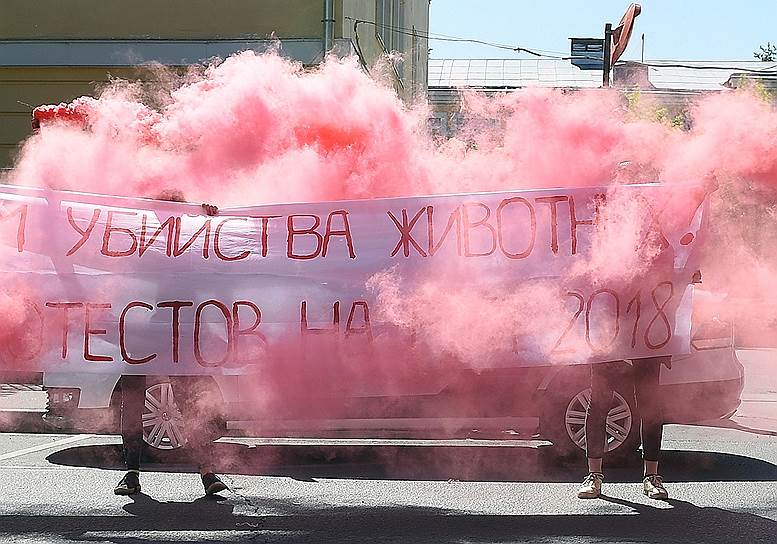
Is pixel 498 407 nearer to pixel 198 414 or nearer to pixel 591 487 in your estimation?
pixel 591 487

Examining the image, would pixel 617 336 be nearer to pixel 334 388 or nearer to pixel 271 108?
→ pixel 334 388

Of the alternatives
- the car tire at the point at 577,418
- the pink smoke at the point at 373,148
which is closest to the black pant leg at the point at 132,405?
the pink smoke at the point at 373,148

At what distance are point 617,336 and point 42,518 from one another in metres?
3.50

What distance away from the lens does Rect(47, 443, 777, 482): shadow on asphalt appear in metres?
8.20

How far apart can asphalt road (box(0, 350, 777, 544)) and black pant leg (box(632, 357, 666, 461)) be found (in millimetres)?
364

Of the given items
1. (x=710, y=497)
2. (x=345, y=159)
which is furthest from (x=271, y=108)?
(x=710, y=497)

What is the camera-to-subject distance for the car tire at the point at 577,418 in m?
8.28

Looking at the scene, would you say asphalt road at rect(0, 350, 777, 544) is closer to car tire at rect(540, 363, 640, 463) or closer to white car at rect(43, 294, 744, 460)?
car tire at rect(540, 363, 640, 463)

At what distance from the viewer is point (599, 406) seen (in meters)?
7.24

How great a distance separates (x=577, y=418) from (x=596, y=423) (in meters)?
1.07

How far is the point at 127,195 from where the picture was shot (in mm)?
7285

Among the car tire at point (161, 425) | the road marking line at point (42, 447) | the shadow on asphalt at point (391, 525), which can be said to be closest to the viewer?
the shadow on asphalt at point (391, 525)

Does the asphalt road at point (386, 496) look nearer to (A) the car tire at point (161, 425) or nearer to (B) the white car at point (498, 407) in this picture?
(A) the car tire at point (161, 425)

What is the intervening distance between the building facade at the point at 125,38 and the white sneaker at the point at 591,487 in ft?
35.7
